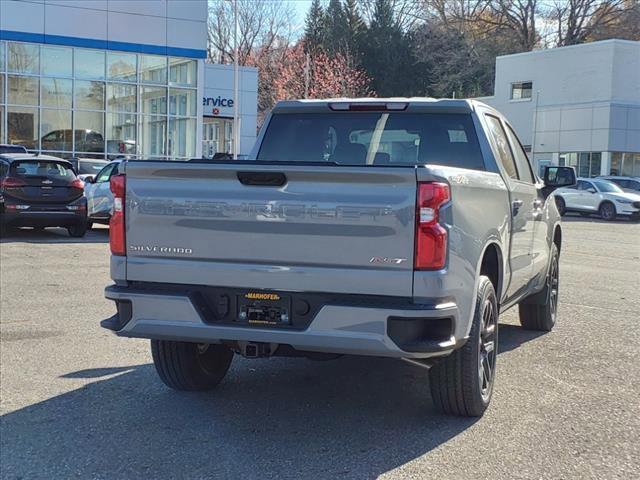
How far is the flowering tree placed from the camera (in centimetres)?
5922

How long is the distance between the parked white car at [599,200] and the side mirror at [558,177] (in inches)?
850

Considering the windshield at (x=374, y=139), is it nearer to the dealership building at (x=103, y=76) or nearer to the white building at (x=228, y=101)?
the dealership building at (x=103, y=76)

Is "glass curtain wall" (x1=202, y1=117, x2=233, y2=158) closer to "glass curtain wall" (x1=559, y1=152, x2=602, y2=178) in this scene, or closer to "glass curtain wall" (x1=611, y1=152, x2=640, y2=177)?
"glass curtain wall" (x1=559, y1=152, x2=602, y2=178)

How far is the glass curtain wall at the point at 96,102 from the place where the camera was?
29781mm

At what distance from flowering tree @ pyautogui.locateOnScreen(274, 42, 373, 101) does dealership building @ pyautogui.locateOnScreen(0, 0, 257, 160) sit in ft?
76.7

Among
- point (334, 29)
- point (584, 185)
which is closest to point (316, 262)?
point (584, 185)

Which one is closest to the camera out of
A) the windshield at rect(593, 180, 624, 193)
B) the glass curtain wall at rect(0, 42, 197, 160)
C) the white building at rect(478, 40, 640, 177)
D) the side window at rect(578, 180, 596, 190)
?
the windshield at rect(593, 180, 624, 193)

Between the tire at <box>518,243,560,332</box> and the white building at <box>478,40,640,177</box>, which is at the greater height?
the white building at <box>478,40,640,177</box>

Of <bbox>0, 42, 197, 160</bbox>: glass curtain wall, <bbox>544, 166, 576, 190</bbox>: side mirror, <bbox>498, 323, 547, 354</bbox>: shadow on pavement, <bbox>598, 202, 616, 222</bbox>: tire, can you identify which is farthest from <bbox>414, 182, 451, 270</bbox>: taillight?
<bbox>0, 42, 197, 160</bbox>: glass curtain wall

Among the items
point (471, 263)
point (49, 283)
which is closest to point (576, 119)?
point (49, 283)

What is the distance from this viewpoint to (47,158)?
16.0 metres

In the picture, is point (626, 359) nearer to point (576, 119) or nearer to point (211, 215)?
point (211, 215)

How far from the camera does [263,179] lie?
4.30 meters

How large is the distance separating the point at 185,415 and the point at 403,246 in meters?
2.02
